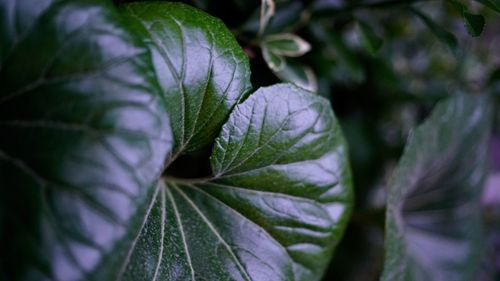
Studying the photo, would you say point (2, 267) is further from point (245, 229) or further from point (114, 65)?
point (245, 229)

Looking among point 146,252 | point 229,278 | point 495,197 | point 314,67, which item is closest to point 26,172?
point 146,252

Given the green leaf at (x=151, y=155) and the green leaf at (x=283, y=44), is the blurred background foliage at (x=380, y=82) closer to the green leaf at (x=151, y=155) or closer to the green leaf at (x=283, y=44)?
the green leaf at (x=283, y=44)

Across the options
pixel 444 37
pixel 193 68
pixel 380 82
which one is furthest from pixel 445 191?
pixel 193 68

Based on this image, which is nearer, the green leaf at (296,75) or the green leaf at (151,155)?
the green leaf at (151,155)

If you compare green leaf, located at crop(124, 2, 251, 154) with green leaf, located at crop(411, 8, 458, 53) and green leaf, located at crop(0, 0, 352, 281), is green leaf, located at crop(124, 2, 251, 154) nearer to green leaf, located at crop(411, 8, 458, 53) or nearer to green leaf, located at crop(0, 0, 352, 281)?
green leaf, located at crop(0, 0, 352, 281)

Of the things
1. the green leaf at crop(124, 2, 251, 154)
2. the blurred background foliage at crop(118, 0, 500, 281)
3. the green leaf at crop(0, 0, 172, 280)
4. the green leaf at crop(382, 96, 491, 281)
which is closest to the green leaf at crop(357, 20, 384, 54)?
the blurred background foliage at crop(118, 0, 500, 281)

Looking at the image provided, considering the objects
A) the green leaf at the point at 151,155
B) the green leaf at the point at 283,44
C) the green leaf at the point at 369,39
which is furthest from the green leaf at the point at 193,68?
the green leaf at the point at 369,39

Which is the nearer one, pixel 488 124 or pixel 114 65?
pixel 114 65
